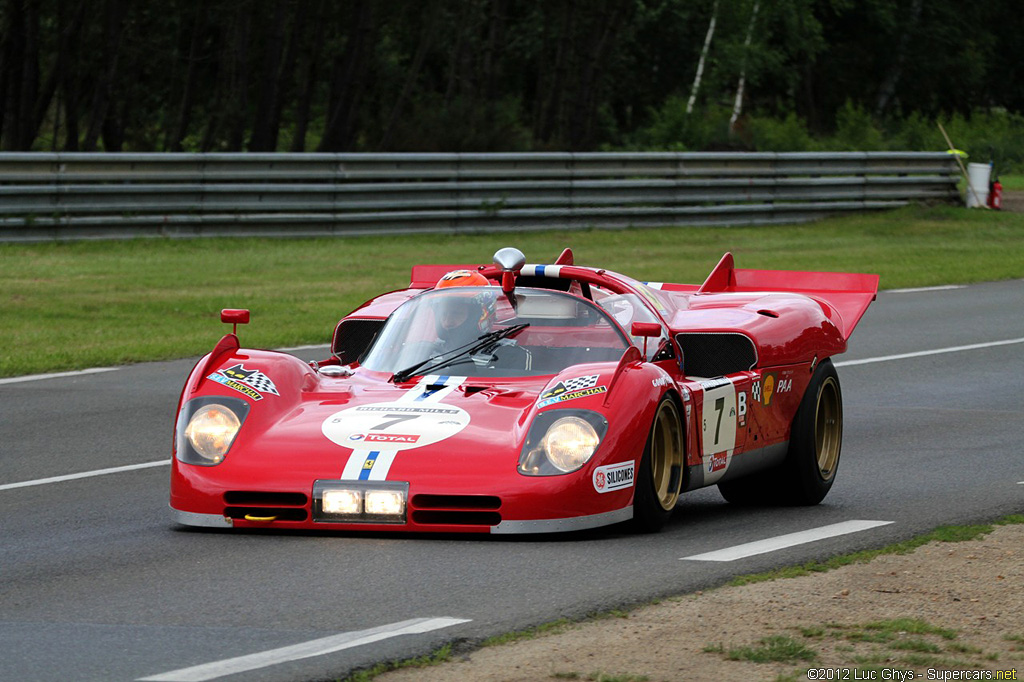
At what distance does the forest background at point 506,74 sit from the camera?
3541 centimetres

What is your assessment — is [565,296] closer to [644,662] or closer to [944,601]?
[944,601]

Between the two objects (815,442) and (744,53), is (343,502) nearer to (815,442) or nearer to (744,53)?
(815,442)

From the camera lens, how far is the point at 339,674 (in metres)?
4.91

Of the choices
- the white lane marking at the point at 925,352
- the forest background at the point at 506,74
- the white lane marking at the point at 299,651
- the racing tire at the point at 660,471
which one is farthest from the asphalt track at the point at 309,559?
the forest background at the point at 506,74

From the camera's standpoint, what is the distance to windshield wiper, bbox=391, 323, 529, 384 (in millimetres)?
8078

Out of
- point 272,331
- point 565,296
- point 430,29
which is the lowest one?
point 272,331

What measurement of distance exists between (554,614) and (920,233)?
23.4 m

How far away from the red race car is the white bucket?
22.6 meters

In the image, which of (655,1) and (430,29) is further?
(655,1)

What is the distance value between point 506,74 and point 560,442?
58.3 metres

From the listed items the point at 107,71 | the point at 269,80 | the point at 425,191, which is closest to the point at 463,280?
the point at 425,191

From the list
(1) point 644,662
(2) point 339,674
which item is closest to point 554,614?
(1) point 644,662

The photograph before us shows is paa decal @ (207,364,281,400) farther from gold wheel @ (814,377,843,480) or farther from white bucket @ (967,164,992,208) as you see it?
white bucket @ (967,164,992,208)

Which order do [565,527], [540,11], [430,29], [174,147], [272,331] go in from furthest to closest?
1. [540,11]
2. [430,29]
3. [174,147]
4. [272,331]
5. [565,527]
